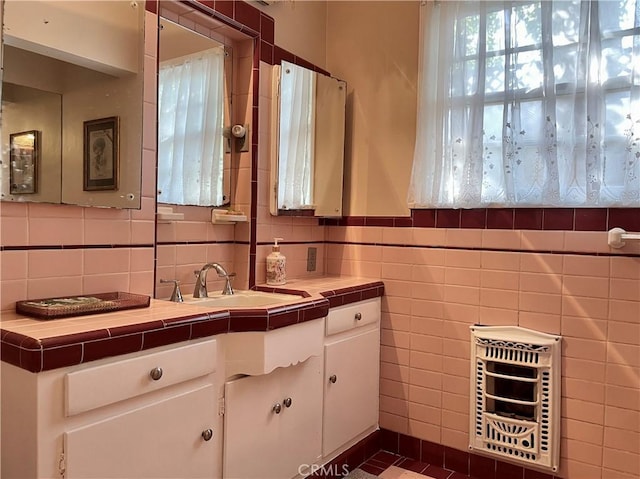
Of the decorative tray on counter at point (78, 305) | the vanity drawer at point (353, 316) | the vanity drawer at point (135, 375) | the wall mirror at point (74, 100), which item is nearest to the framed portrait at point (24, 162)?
the wall mirror at point (74, 100)

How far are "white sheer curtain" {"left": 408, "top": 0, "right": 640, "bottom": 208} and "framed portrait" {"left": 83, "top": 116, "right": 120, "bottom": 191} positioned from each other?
1.43 m

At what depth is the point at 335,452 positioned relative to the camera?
2.31m

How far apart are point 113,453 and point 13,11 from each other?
4.36ft

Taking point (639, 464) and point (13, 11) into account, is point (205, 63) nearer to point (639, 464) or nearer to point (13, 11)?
point (13, 11)

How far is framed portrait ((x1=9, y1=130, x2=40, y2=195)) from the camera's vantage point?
59.5 inches

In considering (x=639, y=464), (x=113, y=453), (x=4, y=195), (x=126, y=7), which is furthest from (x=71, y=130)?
(x=639, y=464)

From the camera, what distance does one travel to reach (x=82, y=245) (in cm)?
169

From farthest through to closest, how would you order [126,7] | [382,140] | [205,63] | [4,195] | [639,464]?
[382,140], [205,63], [639,464], [126,7], [4,195]

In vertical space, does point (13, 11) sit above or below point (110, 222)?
above

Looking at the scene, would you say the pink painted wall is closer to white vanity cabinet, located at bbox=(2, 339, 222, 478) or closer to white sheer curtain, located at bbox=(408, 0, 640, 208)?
white sheer curtain, located at bbox=(408, 0, 640, 208)

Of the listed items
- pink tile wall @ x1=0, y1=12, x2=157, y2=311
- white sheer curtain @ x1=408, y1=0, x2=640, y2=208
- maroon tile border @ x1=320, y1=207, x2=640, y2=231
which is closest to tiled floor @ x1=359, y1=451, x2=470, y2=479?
maroon tile border @ x1=320, y1=207, x2=640, y2=231

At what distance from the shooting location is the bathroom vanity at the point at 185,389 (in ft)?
3.98

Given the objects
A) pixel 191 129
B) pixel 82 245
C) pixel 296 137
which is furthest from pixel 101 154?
pixel 296 137

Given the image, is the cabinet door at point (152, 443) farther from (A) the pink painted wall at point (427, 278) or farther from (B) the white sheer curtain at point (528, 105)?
(B) the white sheer curtain at point (528, 105)
